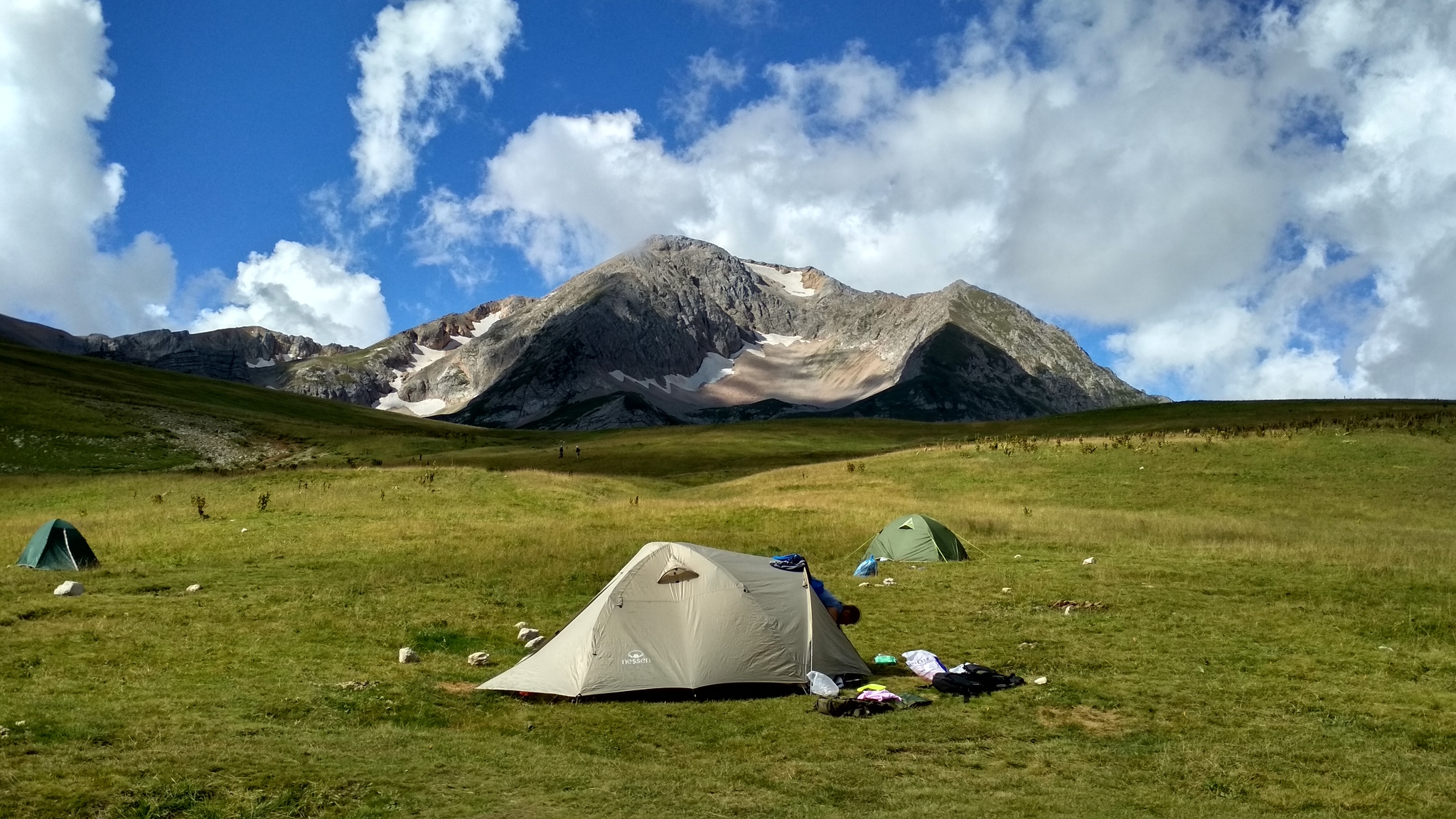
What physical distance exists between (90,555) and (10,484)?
3351 cm

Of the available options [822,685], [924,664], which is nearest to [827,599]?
[924,664]

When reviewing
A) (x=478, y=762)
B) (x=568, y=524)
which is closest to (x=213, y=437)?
(x=568, y=524)

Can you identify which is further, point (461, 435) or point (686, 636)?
point (461, 435)

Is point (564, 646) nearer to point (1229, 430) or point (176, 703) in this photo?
point (176, 703)

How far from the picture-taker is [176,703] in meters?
14.3

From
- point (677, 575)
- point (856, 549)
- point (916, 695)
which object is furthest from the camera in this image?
point (856, 549)

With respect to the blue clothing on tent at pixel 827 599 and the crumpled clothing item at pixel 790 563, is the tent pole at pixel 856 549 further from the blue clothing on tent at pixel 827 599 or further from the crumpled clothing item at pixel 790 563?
the crumpled clothing item at pixel 790 563

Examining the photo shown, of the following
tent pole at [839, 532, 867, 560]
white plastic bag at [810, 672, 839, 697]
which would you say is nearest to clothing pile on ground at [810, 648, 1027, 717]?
white plastic bag at [810, 672, 839, 697]

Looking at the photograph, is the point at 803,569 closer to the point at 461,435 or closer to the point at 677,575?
the point at 677,575

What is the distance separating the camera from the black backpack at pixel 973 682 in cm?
1616

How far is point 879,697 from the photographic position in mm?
15648

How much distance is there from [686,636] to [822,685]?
2811 millimetres

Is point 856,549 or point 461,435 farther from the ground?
point 461,435

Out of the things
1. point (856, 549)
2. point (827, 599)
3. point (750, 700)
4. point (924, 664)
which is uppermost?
point (856, 549)
